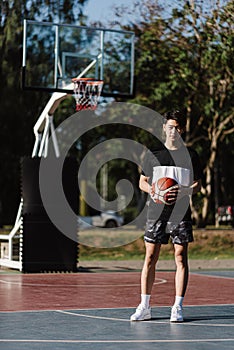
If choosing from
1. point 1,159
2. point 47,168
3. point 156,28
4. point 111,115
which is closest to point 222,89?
point 156,28

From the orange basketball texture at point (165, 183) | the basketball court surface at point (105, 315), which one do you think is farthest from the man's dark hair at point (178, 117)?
the basketball court surface at point (105, 315)

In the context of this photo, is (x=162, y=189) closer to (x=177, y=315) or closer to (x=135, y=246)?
(x=177, y=315)

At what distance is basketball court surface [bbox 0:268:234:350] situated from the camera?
7.47 metres

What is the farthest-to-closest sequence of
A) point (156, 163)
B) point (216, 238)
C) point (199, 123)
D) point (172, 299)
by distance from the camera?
point (199, 123) < point (216, 238) < point (172, 299) < point (156, 163)

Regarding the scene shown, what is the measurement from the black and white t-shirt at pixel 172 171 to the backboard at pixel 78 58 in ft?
31.9

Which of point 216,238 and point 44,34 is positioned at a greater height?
point 44,34

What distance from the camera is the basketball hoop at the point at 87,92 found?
1902 cm

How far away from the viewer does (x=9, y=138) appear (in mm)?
39969

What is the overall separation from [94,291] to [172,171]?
4290 mm

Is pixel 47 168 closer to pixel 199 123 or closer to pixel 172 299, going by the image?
pixel 172 299

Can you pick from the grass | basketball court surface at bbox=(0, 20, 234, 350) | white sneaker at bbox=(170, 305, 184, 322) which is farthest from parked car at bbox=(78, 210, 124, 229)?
white sneaker at bbox=(170, 305, 184, 322)

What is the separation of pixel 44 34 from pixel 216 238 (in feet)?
45.2

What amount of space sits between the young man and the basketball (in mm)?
10

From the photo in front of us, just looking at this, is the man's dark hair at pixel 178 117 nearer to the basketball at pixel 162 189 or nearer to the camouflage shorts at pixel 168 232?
the basketball at pixel 162 189
